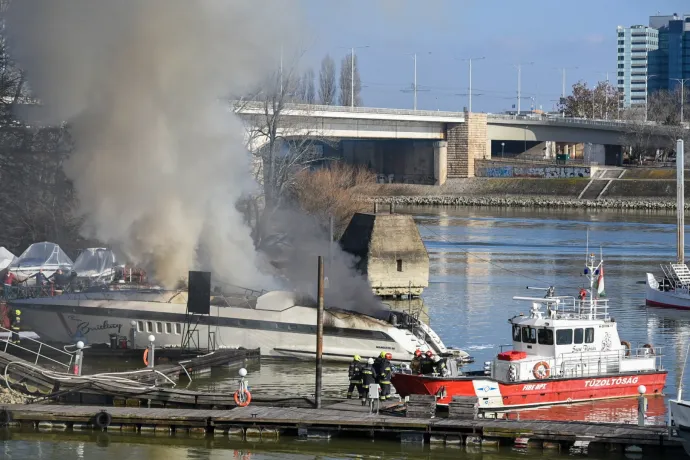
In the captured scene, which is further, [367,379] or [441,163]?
[441,163]

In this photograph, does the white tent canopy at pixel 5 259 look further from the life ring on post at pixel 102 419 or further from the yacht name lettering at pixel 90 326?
the life ring on post at pixel 102 419

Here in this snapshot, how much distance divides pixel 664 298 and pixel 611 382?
78.0ft

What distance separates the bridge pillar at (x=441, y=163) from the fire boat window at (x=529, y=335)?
4160 inches

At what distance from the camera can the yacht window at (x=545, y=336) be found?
3425 centimetres

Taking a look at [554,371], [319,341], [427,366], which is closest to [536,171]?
[554,371]

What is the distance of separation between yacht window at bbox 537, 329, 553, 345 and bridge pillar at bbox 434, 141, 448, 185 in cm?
10584

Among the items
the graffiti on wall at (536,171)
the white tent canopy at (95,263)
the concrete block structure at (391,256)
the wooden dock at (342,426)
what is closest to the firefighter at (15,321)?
the white tent canopy at (95,263)

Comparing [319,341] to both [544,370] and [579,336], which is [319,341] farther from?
[579,336]

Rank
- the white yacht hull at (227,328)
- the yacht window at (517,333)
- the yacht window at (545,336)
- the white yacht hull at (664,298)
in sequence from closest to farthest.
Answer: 1. the yacht window at (545,336)
2. the yacht window at (517,333)
3. the white yacht hull at (227,328)
4. the white yacht hull at (664,298)

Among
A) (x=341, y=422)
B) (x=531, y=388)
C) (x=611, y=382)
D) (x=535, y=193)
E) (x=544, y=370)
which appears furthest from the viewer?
(x=535, y=193)

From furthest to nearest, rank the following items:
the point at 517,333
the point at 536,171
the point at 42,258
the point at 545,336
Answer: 1. the point at 536,171
2. the point at 42,258
3. the point at 517,333
4. the point at 545,336

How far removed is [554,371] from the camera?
3412 cm

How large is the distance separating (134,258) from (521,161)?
103 metres

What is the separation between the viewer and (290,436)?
29703mm
